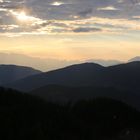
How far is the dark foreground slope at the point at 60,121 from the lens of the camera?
49.0 metres

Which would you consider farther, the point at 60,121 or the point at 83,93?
the point at 83,93

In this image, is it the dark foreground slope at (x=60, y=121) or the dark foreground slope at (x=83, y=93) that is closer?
the dark foreground slope at (x=60, y=121)

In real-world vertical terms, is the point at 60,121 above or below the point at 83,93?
above

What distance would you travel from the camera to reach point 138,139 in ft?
168

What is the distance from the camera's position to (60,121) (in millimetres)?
54656

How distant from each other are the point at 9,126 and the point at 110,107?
2258cm

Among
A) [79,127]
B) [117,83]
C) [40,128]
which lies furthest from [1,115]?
[117,83]

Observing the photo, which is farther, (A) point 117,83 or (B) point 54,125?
(A) point 117,83

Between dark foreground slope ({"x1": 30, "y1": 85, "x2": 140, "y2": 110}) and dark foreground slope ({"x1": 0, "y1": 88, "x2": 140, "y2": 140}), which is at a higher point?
Result: dark foreground slope ({"x1": 0, "y1": 88, "x2": 140, "y2": 140})

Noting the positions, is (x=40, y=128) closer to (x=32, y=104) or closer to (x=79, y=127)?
(x=79, y=127)

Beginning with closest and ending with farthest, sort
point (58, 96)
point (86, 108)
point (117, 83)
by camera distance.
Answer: point (86, 108), point (58, 96), point (117, 83)

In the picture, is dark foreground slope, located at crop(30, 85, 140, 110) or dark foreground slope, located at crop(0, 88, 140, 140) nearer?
dark foreground slope, located at crop(0, 88, 140, 140)

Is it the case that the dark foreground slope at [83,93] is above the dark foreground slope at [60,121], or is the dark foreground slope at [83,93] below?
below

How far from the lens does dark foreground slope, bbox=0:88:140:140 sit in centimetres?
4900
